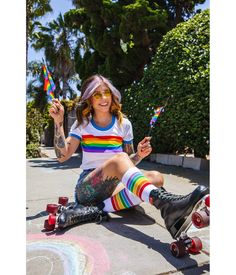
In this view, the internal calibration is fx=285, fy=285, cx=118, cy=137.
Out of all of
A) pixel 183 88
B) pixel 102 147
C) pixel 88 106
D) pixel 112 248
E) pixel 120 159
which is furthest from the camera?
pixel 183 88

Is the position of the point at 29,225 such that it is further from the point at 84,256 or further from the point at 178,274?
the point at 178,274

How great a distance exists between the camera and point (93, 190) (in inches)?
87.9

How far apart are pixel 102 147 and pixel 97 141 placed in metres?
0.06

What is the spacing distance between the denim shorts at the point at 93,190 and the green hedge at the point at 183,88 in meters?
2.72

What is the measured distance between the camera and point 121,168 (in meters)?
1.99

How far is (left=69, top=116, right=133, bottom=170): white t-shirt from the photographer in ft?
7.54

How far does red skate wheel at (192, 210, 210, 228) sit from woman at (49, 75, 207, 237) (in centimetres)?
54

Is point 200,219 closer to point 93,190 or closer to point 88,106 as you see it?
point 93,190

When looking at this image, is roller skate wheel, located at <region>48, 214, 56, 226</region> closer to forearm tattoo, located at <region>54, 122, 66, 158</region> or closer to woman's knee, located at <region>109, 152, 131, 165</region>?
forearm tattoo, located at <region>54, 122, 66, 158</region>

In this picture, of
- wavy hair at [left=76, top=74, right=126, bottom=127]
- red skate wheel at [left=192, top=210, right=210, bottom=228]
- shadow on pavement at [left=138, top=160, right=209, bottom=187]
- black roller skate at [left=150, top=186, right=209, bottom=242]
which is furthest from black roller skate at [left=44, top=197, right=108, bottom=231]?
shadow on pavement at [left=138, top=160, right=209, bottom=187]

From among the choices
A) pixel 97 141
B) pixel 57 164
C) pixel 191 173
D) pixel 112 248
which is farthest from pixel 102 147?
pixel 57 164

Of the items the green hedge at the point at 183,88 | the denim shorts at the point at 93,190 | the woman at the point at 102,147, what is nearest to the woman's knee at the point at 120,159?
the woman at the point at 102,147

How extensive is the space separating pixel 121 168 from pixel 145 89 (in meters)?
4.23

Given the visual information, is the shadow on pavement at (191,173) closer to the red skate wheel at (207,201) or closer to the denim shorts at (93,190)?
the denim shorts at (93,190)
